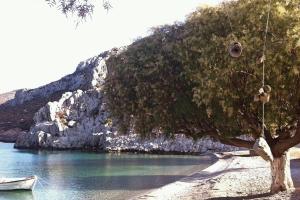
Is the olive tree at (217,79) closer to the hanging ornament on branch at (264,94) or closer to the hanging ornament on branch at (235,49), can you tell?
the hanging ornament on branch at (264,94)

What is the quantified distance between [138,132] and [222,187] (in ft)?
45.9

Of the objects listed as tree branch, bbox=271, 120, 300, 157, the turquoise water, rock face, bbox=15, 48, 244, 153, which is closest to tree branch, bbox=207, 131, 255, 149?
tree branch, bbox=271, 120, 300, 157

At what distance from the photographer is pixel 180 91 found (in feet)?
78.4

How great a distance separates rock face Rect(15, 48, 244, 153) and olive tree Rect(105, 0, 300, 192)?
79.0 meters

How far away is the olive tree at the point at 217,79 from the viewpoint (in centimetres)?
2156

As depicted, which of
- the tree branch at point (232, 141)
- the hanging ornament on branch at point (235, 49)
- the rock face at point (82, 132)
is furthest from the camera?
the rock face at point (82, 132)

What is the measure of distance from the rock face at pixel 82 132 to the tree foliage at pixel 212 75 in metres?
79.6

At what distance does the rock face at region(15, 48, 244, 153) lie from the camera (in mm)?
108644

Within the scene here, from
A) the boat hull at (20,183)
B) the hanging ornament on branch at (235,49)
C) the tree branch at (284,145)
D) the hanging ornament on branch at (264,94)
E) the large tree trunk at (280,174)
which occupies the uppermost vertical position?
the hanging ornament on branch at (235,49)

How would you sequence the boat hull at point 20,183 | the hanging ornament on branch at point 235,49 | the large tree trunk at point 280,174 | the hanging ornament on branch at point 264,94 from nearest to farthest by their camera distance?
the hanging ornament on branch at point 235,49 < the hanging ornament on branch at point 264,94 < the large tree trunk at point 280,174 < the boat hull at point 20,183

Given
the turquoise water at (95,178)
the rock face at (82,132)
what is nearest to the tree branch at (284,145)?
the turquoise water at (95,178)

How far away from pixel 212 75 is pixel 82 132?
105 meters

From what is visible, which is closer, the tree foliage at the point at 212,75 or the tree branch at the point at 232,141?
the tree foliage at the point at 212,75

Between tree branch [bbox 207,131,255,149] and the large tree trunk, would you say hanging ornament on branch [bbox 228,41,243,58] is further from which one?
the large tree trunk
